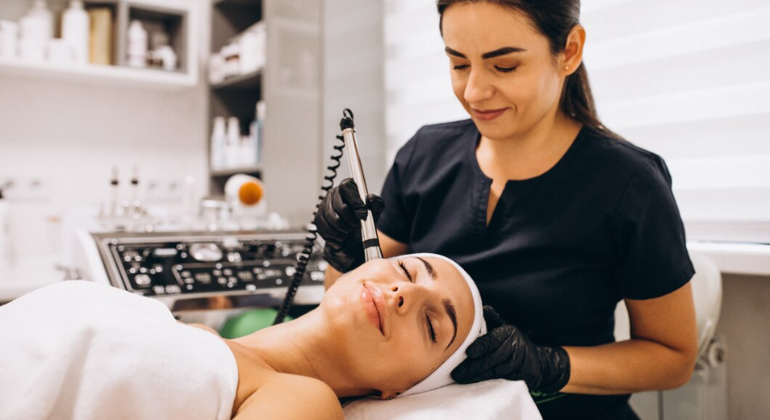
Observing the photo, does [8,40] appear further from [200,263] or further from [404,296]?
[404,296]

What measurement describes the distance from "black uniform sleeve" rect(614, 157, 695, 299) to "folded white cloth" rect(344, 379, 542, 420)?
13.8 inches

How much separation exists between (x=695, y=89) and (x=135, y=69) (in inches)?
92.2

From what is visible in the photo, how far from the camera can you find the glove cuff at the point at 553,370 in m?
1.11

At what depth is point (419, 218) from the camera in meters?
1.44

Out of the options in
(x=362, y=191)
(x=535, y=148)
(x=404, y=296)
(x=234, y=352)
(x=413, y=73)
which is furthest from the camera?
(x=413, y=73)

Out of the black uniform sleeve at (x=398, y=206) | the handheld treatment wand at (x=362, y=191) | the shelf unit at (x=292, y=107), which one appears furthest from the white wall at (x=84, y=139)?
the handheld treatment wand at (x=362, y=191)

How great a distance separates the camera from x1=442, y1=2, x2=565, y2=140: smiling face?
1110 mm

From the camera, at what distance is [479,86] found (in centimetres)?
116

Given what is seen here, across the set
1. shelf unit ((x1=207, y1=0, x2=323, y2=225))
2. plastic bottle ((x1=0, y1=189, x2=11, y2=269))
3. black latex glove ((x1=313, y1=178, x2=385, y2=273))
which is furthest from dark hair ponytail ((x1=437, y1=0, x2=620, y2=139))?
plastic bottle ((x1=0, y1=189, x2=11, y2=269))

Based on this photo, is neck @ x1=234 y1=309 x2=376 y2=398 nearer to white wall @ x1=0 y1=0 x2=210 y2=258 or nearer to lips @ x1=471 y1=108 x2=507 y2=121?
lips @ x1=471 y1=108 x2=507 y2=121

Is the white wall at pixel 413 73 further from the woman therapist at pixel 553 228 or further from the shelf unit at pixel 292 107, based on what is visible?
the woman therapist at pixel 553 228

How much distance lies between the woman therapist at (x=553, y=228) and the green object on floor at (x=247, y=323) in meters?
0.43

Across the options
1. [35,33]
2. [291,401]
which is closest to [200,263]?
[291,401]

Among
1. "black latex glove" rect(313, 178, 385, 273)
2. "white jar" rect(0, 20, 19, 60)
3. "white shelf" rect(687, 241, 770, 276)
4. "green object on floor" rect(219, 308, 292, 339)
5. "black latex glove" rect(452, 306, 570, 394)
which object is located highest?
"white jar" rect(0, 20, 19, 60)
